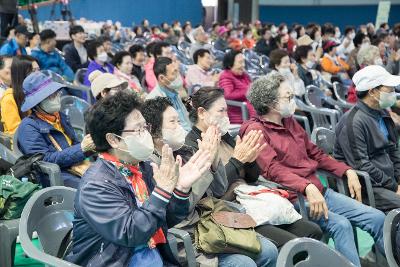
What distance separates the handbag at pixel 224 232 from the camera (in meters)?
2.43

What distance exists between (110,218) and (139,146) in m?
0.36

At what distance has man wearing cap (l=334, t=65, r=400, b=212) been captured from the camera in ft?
11.2

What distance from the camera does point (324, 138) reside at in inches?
154

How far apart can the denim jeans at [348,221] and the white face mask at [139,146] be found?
127cm

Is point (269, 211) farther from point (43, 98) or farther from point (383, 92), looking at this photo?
point (43, 98)

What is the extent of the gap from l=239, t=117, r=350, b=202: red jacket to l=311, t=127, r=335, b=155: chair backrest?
42 cm

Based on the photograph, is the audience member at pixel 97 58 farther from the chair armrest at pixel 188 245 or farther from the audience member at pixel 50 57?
the chair armrest at pixel 188 245

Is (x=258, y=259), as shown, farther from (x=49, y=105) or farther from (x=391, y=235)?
(x=49, y=105)

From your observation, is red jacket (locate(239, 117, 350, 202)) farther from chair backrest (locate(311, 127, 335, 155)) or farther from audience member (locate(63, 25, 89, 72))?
audience member (locate(63, 25, 89, 72))

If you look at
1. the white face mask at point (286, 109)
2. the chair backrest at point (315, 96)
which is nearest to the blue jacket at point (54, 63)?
the chair backrest at point (315, 96)

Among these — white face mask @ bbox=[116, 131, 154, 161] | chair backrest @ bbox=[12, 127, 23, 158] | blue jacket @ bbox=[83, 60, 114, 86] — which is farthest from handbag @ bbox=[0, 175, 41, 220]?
blue jacket @ bbox=[83, 60, 114, 86]

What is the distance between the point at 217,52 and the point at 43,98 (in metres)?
7.91

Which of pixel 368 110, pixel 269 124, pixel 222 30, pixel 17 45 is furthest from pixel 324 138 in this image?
pixel 222 30

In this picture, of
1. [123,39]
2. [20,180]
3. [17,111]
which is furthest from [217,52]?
[20,180]
